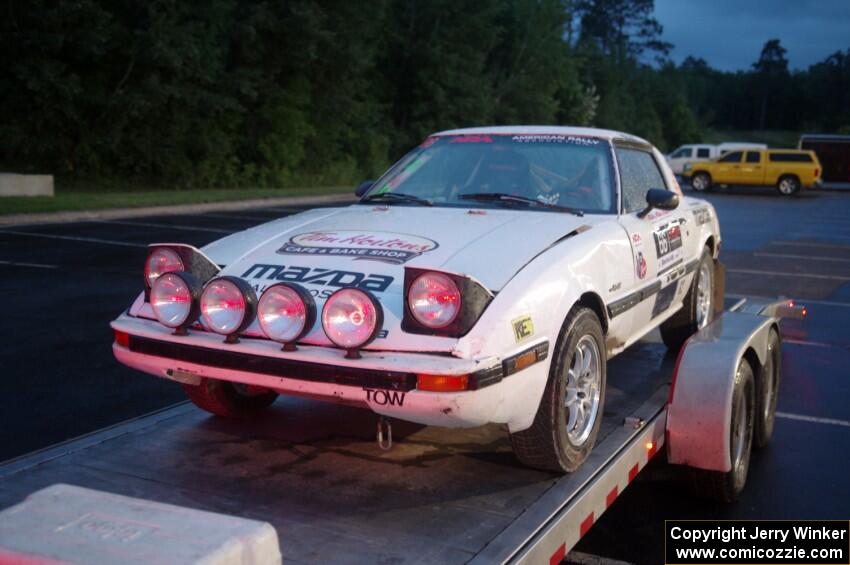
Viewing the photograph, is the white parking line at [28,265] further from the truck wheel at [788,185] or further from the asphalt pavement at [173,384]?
the truck wheel at [788,185]

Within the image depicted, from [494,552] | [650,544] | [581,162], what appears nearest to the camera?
[494,552]

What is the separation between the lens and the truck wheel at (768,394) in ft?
15.5

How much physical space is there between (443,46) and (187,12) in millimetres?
18447

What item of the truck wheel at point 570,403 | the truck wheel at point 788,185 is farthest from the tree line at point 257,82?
the truck wheel at point 570,403

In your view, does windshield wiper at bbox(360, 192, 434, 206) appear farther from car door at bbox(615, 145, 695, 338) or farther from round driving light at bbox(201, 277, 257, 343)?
round driving light at bbox(201, 277, 257, 343)

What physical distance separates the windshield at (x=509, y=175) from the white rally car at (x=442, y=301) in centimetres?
1

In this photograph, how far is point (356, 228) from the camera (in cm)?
425

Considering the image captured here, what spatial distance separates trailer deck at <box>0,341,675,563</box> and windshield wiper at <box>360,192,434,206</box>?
1213 mm

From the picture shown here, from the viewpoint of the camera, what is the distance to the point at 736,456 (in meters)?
4.21

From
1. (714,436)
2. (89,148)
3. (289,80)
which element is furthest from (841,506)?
(289,80)

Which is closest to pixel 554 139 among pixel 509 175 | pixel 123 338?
pixel 509 175

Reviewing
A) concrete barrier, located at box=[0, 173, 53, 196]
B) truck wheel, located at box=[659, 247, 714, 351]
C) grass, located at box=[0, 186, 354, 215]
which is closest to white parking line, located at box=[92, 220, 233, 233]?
grass, located at box=[0, 186, 354, 215]

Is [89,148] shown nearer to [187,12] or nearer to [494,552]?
[187,12]

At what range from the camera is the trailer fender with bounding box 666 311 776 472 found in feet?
12.7
